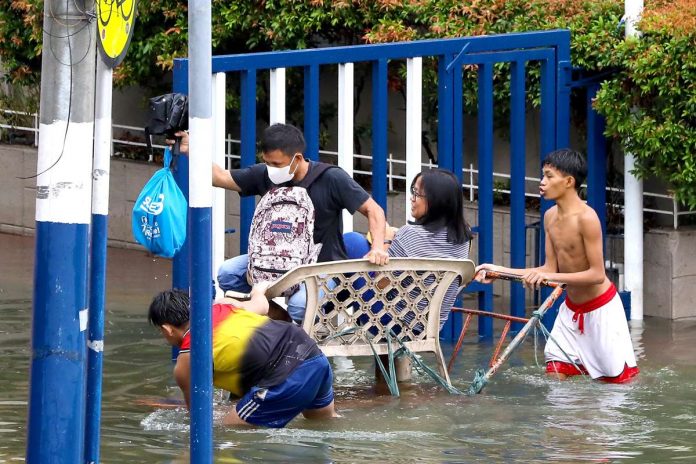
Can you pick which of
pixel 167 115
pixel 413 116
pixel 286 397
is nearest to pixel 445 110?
pixel 413 116

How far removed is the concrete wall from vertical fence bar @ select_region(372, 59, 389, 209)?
2.33m

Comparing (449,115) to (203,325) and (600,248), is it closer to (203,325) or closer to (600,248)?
(600,248)

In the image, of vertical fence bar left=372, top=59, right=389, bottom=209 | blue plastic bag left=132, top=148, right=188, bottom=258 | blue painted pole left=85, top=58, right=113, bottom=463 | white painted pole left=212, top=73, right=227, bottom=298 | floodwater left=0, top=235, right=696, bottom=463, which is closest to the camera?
blue painted pole left=85, top=58, right=113, bottom=463

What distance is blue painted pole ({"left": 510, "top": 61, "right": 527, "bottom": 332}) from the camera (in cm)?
991

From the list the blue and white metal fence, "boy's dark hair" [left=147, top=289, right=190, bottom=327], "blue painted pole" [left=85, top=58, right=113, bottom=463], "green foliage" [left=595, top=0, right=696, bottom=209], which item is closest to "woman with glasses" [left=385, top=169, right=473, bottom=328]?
the blue and white metal fence

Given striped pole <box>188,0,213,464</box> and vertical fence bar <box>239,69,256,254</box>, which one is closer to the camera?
striped pole <box>188,0,213,464</box>

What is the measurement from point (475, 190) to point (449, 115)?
247 cm

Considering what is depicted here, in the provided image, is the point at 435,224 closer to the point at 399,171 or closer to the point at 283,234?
the point at 283,234

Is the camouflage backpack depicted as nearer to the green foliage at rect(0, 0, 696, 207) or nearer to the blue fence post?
the blue fence post

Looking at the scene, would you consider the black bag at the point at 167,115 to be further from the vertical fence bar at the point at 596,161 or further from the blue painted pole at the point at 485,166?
the vertical fence bar at the point at 596,161

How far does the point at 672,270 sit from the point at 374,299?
3.61m

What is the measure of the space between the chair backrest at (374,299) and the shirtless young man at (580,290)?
1.81ft

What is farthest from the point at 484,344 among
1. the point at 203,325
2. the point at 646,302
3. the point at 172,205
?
the point at 203,325

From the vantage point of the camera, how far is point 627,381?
8.29 metres
